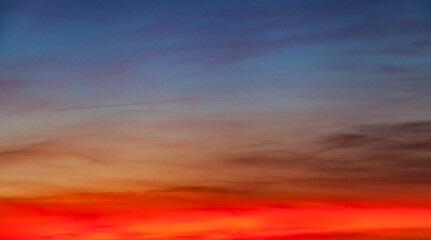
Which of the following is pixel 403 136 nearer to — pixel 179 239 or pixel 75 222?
pixel 179 239

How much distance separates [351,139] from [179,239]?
668 millimetres

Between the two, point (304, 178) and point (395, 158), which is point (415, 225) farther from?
point (304, 178)

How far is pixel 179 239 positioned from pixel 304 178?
18.3 inches

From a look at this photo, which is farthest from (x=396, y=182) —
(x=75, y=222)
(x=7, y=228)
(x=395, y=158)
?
(x=7, y=228)

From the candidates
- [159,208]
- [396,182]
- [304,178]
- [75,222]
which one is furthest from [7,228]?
[396,182]

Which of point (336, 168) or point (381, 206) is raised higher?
point (336, 168)

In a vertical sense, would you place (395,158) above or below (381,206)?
above

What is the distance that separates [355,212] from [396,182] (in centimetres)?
17

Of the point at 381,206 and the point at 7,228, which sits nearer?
the point at 381,206

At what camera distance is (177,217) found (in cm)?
193

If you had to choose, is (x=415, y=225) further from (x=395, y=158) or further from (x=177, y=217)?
(x=177, y=217)

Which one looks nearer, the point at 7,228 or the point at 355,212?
the point at 355,212

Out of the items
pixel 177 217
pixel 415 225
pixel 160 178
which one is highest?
pixel 160 178

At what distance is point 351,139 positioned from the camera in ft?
6.28
